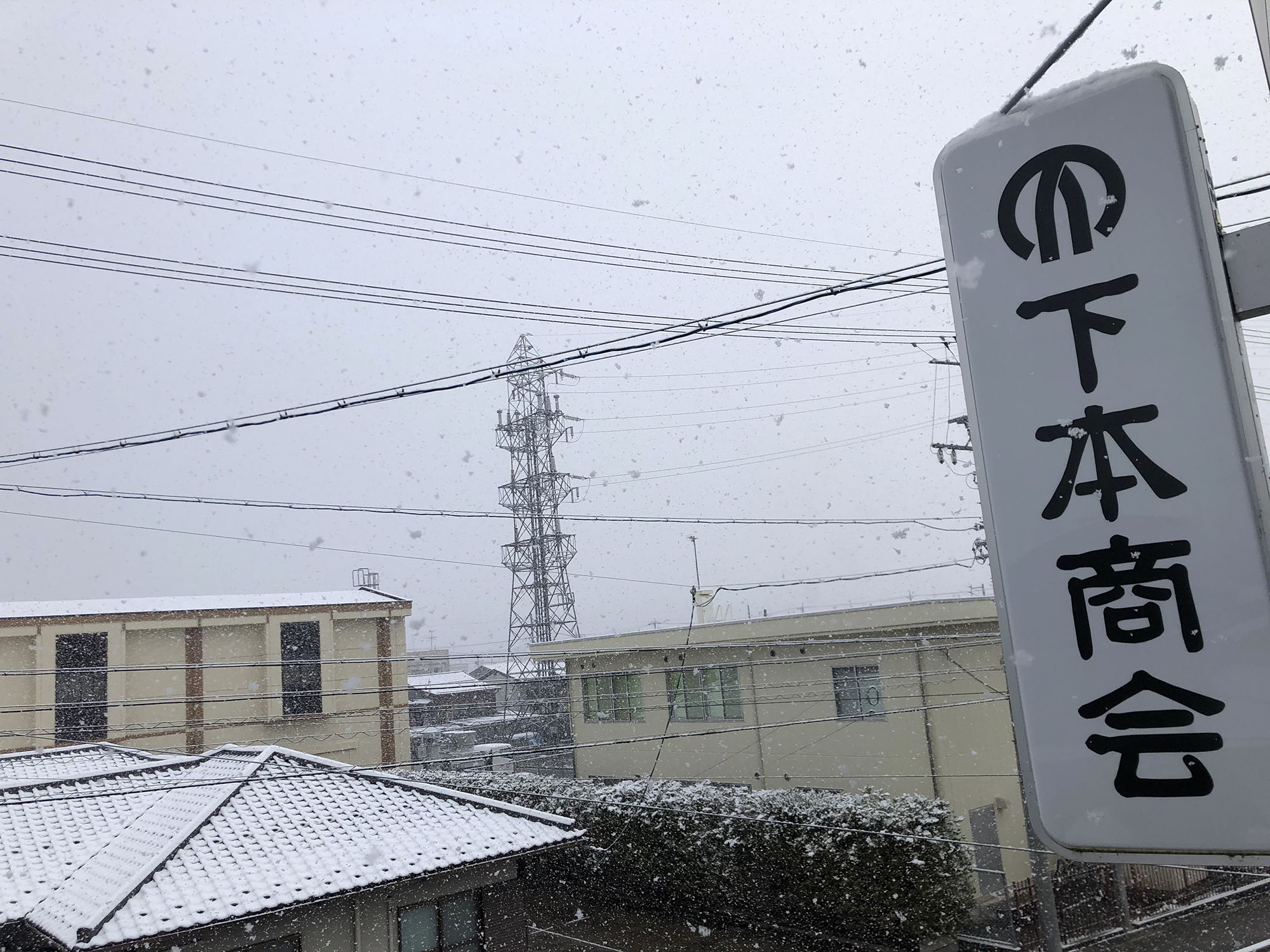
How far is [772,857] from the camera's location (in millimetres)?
12391

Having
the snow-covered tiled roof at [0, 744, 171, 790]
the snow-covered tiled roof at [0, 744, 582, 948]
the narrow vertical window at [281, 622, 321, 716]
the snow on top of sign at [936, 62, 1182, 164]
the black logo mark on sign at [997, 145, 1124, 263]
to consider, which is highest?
the snow on top of sign at [936, 62, 1182, 164]

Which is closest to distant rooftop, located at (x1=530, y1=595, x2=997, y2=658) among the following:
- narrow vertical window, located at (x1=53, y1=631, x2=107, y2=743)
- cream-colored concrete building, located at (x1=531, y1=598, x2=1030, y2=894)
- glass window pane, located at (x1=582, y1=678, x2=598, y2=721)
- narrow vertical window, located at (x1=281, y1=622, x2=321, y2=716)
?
cream-colored concrete building, located at (x1=531, y1=598, x2=1030, y2=894)

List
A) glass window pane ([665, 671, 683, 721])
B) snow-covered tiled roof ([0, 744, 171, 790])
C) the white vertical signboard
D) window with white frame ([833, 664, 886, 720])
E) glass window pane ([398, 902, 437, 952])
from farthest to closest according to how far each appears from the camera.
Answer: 1. glass window pane ([665, 671, 683, 721])
2. window with white frame ([833, 664, 886, 720])
3. snow-covered tiled roof ([0, 744, 171, 790])
4. glass window pane ([398, 902, 437, 952])
5. the white vertical signboard

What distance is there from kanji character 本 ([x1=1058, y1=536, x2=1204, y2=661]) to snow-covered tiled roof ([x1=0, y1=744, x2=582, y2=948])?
699cm

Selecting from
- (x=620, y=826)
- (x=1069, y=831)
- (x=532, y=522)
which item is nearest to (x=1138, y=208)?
(x=1069, y=831)

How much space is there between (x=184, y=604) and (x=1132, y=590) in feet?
72.3

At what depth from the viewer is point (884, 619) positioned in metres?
13.1

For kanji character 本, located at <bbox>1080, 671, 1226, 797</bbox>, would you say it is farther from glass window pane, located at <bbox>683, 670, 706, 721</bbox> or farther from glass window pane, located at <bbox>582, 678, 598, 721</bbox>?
glass window pane, located at <bbox>582, 678, 598, 721</bbox>

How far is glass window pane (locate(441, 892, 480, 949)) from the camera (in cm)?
929

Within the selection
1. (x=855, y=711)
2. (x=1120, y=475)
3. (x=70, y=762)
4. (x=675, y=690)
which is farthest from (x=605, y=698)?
(x=1120, y=475)

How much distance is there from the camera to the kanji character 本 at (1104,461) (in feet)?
6.89

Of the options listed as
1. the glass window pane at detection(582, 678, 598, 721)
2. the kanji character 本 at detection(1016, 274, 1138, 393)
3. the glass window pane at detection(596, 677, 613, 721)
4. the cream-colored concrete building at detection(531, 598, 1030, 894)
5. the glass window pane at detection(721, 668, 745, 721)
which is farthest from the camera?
the glass window pane at detection(582, 678, 598, 721)

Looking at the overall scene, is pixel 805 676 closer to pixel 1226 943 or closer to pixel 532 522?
pixel 1226 943

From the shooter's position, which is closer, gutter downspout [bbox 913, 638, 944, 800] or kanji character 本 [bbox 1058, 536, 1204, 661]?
kanji character 本 [bbox 1058, 536, 1204, 661]
